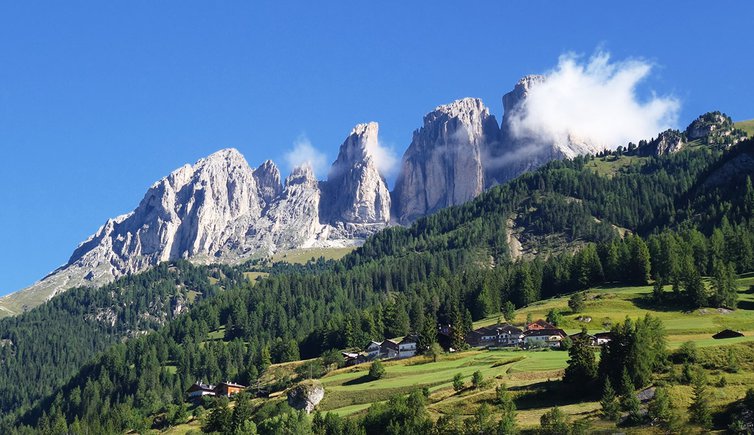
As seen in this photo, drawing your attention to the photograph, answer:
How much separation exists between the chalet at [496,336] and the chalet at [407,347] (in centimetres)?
1009

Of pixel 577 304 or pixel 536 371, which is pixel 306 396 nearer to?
pixel 536 371

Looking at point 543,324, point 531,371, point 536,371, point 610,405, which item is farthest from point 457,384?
point 543,324

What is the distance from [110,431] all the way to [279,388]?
30201 millimetres

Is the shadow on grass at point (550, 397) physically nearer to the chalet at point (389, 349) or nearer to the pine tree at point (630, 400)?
the pine tree at point (630, 400)

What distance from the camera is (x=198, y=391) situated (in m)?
194

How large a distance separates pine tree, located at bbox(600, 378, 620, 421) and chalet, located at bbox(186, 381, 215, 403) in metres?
108

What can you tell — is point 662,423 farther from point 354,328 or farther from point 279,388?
point 354,328

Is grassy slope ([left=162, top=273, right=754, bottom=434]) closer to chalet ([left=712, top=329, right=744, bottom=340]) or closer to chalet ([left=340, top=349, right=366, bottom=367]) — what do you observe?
chalet ([left=712, top=329, right=744, bottom=340])

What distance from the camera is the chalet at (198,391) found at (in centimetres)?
18880

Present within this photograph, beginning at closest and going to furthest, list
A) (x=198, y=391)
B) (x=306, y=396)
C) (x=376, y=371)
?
1. (x=306, y=396)
2. (x=376, y=371)
3. (x=198, y=391)

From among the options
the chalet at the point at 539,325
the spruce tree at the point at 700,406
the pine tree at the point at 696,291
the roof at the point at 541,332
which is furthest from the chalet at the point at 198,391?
the spruce tree at the point at 700,406

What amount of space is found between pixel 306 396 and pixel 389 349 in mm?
41382

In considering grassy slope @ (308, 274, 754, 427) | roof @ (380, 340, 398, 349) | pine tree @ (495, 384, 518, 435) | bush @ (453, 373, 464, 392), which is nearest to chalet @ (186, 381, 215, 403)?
roof @ (380, 340, 398, 349)

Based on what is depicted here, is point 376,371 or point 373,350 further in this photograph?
point 373,350
